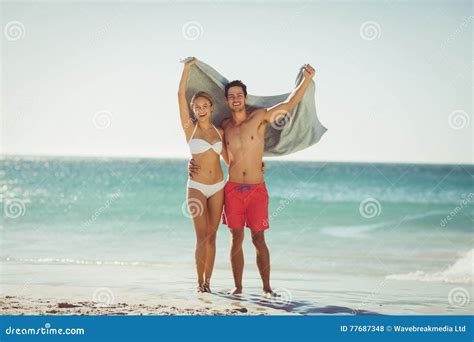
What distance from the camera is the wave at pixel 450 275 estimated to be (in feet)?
26.1

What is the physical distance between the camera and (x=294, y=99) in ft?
19.1

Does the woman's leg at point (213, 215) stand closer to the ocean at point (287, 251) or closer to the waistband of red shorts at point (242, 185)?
the waistband of red shorts at point (242, 185)

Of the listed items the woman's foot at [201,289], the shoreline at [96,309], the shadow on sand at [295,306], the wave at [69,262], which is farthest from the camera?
the wave at [69,262]

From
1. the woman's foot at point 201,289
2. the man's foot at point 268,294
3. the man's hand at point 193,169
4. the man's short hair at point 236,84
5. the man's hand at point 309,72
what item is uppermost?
the man's hand at point 309,72

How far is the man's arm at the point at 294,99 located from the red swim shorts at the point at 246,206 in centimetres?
75

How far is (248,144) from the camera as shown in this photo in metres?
5.76

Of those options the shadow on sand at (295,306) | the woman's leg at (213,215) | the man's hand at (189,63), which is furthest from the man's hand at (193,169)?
the shadow on sand at (295,306)

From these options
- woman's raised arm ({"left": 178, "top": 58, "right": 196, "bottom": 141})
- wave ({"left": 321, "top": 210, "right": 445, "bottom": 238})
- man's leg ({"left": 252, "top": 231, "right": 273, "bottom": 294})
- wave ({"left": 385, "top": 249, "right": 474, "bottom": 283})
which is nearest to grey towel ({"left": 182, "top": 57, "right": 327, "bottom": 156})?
woman's raised arm ({"left": 178, "top": 58, "right": 196, "bottom": 141})

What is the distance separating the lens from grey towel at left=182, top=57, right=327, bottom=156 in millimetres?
6113

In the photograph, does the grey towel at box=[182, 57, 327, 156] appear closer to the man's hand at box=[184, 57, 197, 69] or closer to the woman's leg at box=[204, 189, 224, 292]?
the man's hand at box=[184, 57, 197, 69]

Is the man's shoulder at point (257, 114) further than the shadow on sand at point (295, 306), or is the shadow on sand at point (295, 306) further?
the man's shoulder at point (257, 114)

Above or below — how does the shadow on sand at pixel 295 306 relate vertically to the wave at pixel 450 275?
below

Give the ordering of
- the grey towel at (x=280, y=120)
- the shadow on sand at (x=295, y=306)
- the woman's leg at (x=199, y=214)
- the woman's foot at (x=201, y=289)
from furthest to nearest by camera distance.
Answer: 1. the grey towel at (x=280, y=120)
2. the woman's foot at (x=201, y=289)
3. the woman's leg at (x=199, y=214)
4. the shadow on sand at (x=295, y=306)

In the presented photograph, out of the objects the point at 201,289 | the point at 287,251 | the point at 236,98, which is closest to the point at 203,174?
the point at 236,98
